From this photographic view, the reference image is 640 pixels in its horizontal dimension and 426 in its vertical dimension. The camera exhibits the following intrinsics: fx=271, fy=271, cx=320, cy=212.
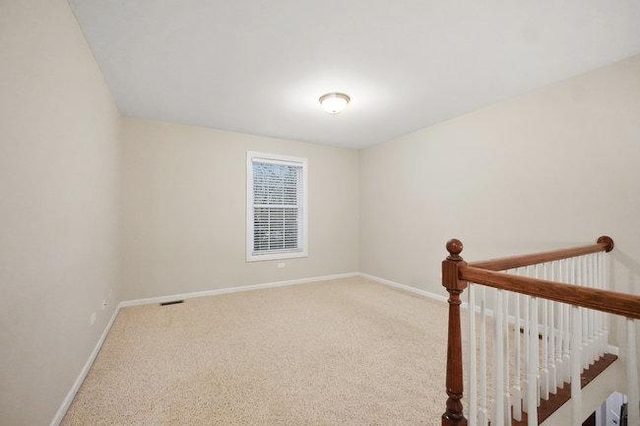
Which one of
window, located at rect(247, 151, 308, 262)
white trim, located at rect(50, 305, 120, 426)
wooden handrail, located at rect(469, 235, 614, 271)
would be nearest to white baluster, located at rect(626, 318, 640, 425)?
wooden handrail, located at rect(469, 235, 614, 271)

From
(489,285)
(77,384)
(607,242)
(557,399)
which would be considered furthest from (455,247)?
(77,384)

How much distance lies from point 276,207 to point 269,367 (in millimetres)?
2962

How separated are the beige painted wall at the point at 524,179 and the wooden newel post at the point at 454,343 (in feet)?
6.77

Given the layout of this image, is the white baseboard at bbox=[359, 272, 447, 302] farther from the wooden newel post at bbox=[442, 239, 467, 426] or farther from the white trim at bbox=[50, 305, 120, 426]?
the white trim at bbox=[50, 305, 120, 426]

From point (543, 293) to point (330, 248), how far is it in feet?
13.8

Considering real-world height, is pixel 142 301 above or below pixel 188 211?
below

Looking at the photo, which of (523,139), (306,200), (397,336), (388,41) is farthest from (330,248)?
(388,41)

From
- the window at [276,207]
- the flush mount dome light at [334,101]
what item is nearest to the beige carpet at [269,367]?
the window at [276,207]

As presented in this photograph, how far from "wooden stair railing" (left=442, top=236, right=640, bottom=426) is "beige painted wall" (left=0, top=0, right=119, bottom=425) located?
1923 mm

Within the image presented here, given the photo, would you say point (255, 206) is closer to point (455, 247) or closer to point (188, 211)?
point (188, 211)

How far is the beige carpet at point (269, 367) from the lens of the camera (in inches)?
64.6

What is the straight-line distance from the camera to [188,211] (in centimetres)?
400

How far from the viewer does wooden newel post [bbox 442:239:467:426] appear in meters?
1.29

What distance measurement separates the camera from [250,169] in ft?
14.5
